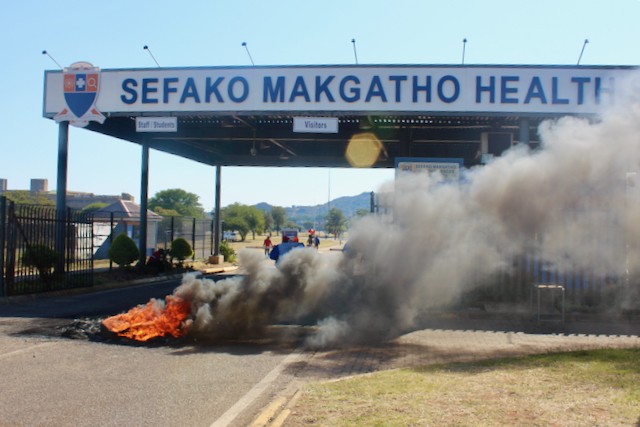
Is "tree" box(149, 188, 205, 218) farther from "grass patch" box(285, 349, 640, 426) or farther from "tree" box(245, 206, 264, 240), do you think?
"grass patch" box(285, 349, 640, 426)

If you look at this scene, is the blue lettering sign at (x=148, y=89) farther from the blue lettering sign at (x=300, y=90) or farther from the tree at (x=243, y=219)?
the tree at (x=243, y=219)

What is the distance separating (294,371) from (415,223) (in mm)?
4424

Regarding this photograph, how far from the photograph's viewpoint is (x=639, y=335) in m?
9.77

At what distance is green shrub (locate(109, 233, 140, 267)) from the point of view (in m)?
20.0

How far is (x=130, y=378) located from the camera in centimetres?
678

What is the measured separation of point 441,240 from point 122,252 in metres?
13.4

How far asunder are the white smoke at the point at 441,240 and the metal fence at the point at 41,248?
704 centimetres

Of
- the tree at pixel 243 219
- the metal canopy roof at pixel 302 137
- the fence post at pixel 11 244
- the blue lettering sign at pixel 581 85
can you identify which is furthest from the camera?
the tree at pixel 243 219

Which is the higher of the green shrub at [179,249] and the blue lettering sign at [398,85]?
the blue lettering sign at [398,85]

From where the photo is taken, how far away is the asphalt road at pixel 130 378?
5.39 m

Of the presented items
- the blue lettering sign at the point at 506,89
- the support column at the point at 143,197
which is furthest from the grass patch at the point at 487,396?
the support column at the point at 143,197

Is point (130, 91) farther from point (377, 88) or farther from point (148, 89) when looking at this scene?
point (377, 88)

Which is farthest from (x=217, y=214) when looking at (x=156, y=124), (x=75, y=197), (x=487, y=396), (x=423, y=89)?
(x=75, y=197)

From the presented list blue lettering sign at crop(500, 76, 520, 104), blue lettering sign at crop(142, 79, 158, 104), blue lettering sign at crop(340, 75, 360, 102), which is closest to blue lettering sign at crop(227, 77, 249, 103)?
blue lettering sign at crop(142, 79, 158, 104)
